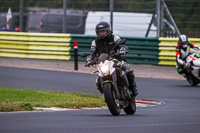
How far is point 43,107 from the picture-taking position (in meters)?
11.9

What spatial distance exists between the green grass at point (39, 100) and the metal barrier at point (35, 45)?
10055 millimetres

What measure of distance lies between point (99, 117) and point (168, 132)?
7.45ft

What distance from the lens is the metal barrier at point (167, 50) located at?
22.9 m

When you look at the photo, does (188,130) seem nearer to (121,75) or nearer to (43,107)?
(121,75)

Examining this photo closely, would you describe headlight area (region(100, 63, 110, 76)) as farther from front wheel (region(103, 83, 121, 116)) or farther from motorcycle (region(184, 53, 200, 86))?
motorcycle (region(184, 53, 200, 86))

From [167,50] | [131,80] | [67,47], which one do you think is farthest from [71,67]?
[131,80]

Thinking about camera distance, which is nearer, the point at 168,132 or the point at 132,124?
the point at 168,132

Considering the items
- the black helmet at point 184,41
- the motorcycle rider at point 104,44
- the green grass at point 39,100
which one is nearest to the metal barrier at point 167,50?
the black helmet at point 184,41

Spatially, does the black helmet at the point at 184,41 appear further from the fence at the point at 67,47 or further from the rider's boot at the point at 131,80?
the rider's boot at the point at 131,80

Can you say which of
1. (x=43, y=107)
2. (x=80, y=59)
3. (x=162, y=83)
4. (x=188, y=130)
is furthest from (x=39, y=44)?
(x=188, y=130)

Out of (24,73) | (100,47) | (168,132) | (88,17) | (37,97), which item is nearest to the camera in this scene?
(168,132)

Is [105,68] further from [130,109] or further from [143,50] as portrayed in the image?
[143,50]

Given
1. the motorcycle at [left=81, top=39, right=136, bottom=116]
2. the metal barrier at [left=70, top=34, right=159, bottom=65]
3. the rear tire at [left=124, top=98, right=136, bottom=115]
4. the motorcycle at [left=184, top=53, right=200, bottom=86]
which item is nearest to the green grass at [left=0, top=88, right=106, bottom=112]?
the rear tire at [left=124, top=98, right=136, bottom=115]

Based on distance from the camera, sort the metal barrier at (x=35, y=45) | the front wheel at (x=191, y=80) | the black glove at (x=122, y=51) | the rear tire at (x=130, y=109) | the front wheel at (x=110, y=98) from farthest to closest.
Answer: the metal barrier at (x=35, y=45) → the front wheel at (x=191, y=80) → the rear tire at (x=130, y=109) → the black glove at (x=122, y=51) → the front wheel at (x=110, y=98)
